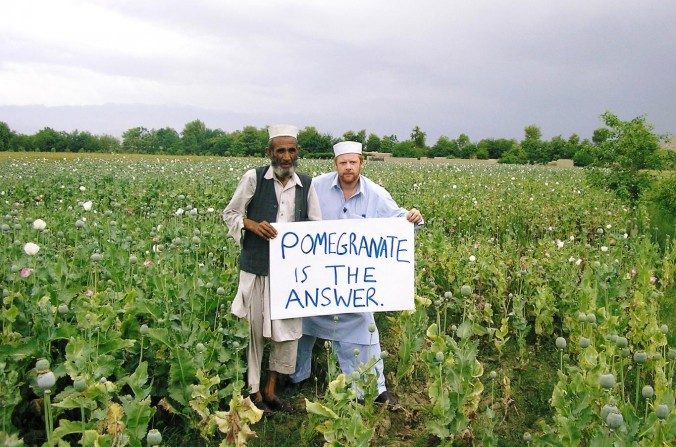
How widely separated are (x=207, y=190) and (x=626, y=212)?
8375 mm

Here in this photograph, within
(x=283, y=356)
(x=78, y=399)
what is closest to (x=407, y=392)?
(x=283, y=356)

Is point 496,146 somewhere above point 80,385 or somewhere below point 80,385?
above

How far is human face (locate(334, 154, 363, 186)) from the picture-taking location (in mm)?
4117

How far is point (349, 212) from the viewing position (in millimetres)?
4312

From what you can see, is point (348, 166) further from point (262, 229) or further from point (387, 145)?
point (387, 145)

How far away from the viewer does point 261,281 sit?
4039mm

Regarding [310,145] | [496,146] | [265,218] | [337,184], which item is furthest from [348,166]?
[496,146]

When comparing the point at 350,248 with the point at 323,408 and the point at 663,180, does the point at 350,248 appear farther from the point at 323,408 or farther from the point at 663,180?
the point at 663,180

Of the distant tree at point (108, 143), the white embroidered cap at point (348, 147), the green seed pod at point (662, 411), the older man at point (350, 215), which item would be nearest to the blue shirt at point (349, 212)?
the older man at point (350, 215)

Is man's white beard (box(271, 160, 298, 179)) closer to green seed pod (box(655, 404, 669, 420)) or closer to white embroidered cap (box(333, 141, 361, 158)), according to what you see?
white embroidered cap (box(333, 141, 361, 158))

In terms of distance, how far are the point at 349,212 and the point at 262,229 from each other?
78cm

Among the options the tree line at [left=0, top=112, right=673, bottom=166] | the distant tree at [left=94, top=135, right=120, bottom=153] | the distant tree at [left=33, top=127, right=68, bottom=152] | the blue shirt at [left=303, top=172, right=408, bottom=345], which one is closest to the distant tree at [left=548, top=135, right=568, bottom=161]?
the tree line at [left=0, top=112, right=673, bottom=166]

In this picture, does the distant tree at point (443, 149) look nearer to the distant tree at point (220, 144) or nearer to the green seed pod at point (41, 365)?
the distant tree at point (220, 144)

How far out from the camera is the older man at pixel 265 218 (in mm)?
3871
